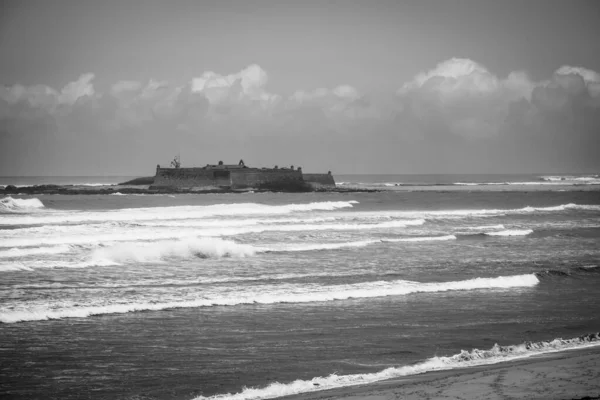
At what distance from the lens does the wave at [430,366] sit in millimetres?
8266

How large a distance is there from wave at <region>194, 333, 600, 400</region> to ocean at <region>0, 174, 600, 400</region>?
0.03 meters

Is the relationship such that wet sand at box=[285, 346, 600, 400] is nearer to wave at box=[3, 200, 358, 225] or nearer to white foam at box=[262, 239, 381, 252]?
white foam at box=[262, 239, 381, 252]

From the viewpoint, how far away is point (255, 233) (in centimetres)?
2970

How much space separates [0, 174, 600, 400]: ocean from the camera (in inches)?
357

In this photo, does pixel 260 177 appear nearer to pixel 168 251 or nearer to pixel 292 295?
pixel 168 251

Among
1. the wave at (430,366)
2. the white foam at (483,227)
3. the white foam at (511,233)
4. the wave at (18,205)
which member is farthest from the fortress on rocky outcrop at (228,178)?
the wave at (430,366)

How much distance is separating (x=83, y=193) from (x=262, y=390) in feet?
244

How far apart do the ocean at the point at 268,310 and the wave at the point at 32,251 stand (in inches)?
3.5

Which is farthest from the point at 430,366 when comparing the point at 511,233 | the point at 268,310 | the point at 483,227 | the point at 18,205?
the point at 18,205

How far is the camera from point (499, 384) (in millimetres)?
7695

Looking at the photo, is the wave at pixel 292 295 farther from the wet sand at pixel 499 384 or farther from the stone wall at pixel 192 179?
the stone wall at pixel 192 179

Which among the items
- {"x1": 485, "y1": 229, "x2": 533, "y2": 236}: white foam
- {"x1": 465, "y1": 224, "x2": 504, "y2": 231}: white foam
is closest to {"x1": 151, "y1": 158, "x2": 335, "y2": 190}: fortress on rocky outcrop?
{"x1": 465, "y1": 224, "x2": 504, "y2": 231}: white foam

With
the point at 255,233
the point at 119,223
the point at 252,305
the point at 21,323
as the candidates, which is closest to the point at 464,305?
the point at 252,305

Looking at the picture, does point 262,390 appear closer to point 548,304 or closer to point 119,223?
point 548,304
